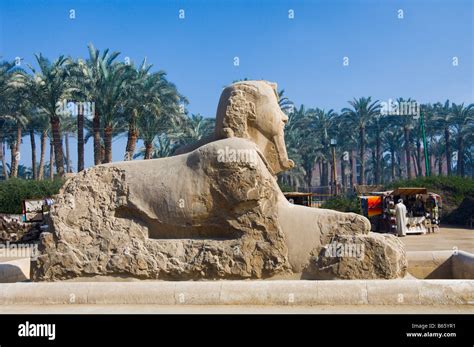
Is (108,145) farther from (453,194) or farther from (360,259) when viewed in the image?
(360,259)

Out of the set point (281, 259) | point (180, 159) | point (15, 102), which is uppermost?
point (15, 102)

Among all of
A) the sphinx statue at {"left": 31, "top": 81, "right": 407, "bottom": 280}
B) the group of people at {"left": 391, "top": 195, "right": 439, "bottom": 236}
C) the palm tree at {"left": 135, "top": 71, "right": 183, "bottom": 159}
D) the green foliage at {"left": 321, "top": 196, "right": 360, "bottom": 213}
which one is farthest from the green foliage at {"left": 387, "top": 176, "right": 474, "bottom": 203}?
the sphinx statue at {"left": 31, "top": 81, "right": 407, "bottom": 280}

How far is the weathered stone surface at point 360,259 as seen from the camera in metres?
5.85

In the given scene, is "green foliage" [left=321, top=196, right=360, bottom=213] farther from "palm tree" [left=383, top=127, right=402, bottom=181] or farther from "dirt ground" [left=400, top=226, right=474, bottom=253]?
"palm tree" [left=383, top=127, right=402, bottom=181]

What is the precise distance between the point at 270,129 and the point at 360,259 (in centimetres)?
207

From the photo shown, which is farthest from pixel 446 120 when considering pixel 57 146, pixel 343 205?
pixel 57 146

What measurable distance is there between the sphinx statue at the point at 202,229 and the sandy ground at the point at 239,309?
842mm

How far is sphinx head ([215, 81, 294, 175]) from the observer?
6.65 metres

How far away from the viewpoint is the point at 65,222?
20.9 feet

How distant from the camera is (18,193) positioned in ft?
69.3

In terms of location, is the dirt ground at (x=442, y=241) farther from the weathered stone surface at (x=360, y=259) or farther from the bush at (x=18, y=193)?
the bush at (x=18, y=193)

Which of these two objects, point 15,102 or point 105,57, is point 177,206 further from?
point 15,102

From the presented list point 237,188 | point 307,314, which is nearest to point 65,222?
point 237,188
